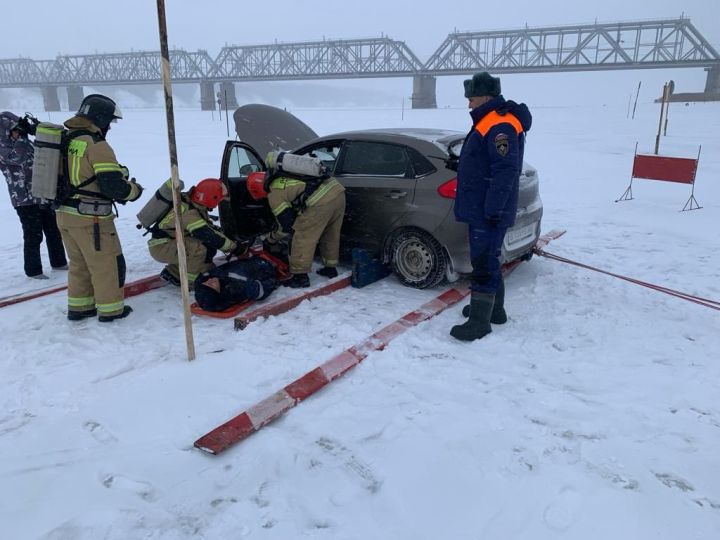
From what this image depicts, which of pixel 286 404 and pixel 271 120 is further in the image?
pixel 271 120

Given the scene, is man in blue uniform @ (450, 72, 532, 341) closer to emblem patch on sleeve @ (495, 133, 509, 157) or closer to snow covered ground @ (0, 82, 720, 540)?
emblem patch on sleeve @ (495, 133, 509, 157)

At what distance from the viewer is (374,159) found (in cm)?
534

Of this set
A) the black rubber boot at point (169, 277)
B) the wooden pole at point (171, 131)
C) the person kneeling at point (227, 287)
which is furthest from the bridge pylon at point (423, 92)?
the wooden pole at point (171, 131)

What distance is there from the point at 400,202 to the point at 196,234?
196cm

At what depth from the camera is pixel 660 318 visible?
440 centimetres

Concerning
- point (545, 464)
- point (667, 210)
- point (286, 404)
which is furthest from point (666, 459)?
point (667, 210)

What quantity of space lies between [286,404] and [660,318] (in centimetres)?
335

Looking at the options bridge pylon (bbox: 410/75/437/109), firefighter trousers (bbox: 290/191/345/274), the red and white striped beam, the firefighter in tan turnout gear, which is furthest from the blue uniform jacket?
bridge pylon (bbox: 410/75/437/109)

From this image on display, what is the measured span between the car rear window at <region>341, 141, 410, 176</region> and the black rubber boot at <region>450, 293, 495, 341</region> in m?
1.66

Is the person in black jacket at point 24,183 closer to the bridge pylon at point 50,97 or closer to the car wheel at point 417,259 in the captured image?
the car wheel at point 417,259

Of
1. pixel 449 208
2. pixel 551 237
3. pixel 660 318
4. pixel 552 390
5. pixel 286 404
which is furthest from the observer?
pixel 551 237

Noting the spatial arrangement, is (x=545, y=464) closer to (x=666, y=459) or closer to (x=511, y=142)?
(x=666, y=459)

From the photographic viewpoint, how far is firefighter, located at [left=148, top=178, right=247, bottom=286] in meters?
4.63

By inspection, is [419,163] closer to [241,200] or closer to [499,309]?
[499,309]
